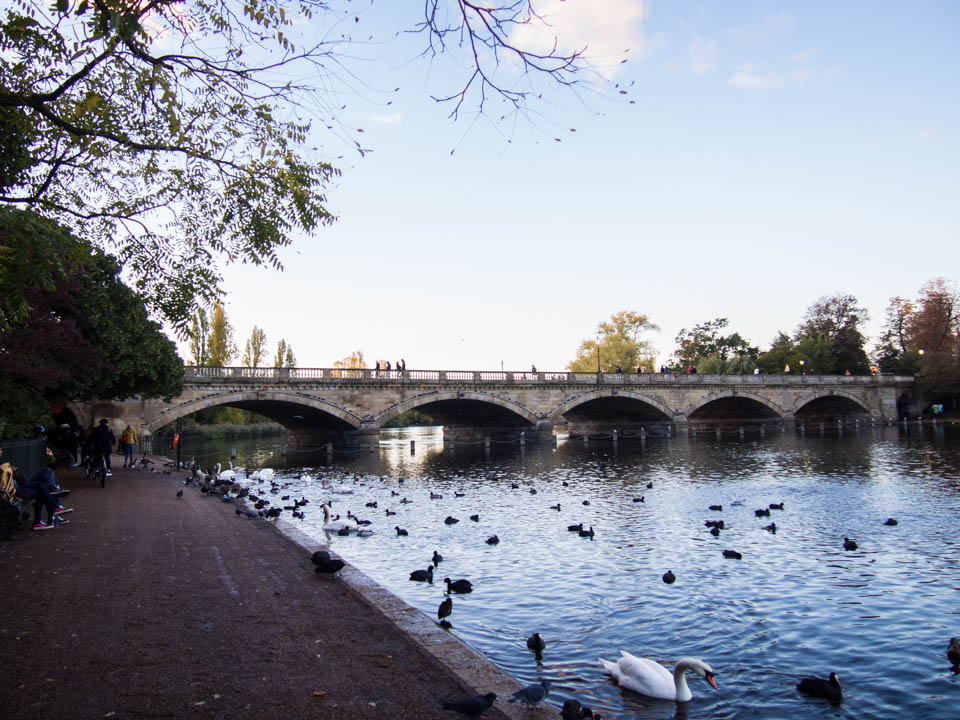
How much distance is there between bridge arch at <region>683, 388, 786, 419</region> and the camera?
60312mm

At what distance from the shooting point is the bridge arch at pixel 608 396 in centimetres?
5356

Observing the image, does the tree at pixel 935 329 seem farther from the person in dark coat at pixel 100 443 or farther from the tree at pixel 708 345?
the person in dark coat at pixel 100 443

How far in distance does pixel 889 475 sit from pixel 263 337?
239 ft

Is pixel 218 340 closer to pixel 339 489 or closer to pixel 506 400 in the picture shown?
pixel 506 400

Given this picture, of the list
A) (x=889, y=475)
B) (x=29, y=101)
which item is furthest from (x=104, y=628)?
(x=889, y=475)

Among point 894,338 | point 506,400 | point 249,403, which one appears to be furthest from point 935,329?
point 249,403

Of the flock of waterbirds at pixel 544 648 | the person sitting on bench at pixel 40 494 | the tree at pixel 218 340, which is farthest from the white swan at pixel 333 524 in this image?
the tree at pixel 218 340

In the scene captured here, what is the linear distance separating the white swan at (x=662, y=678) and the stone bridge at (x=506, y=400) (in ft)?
121

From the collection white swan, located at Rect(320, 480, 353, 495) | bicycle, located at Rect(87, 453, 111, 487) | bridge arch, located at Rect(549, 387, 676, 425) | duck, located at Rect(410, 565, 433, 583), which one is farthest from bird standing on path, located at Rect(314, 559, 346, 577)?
bridge arch, located at Rect(549, 387, 676, 425)

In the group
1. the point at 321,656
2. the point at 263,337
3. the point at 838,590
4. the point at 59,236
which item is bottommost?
the point at 838,590

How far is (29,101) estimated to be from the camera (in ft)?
22.5

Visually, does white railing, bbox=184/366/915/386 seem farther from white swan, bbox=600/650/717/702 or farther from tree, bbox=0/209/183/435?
white swan, bbox=600/650/717/702

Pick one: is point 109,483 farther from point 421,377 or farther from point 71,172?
point 421,377

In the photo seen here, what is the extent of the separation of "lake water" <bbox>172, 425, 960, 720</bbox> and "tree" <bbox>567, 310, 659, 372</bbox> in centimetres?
5655
